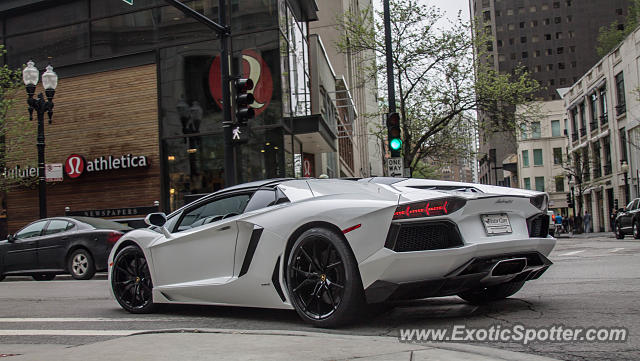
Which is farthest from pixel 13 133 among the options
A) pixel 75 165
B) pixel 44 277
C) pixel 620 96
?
pixel 620 96

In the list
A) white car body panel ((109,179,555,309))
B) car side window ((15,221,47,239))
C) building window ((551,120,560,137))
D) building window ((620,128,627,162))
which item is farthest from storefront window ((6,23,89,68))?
building window ((551,120,560,137))

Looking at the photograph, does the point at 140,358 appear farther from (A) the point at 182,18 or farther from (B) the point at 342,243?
(A) the point at 182,18

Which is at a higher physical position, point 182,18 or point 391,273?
point 182,18

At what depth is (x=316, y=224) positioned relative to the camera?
16.6 feet

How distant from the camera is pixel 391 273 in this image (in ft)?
15.1

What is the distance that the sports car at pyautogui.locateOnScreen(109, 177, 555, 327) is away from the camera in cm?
467

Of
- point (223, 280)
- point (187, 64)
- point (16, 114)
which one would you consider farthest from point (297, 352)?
point (16, 114)

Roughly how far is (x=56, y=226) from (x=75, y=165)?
11.0 metres

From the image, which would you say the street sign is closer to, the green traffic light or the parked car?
the green traffic light

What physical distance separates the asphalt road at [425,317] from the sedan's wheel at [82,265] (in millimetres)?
5073

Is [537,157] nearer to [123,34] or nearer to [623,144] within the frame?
[623,144]

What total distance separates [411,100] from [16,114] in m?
16.4

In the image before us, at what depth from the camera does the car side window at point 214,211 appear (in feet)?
19.9

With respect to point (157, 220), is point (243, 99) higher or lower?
higher
